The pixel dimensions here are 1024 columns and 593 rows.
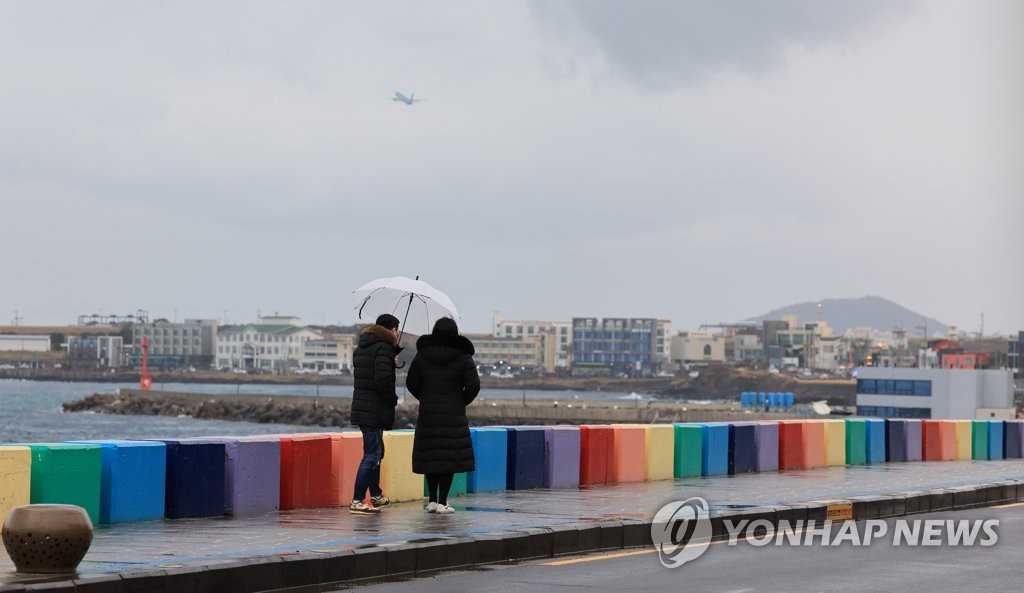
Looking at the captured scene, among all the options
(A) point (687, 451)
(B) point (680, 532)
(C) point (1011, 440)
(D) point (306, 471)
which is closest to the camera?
(B) point (680, 532)

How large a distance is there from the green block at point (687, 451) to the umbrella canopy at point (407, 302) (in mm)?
5061

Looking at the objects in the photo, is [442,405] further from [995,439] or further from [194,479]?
[995,439]

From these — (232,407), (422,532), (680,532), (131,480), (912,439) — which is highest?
(131,480)

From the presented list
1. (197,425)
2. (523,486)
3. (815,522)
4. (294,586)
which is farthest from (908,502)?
(197,425)

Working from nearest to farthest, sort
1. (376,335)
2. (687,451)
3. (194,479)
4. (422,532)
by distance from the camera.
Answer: (422,532)
(194,479)
(376,335)
(687,451)

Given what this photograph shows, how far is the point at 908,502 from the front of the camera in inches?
718

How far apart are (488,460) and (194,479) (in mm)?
4548

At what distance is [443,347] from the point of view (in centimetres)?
1530

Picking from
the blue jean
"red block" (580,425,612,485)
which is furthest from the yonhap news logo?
"red block" (580,425,612,485)

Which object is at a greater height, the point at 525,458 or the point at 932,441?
the point at 525,458

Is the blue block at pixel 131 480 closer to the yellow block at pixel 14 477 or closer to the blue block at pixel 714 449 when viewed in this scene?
the yellow block at pixel 14 477

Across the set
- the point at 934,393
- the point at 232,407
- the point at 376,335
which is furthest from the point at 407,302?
the point at 232,407

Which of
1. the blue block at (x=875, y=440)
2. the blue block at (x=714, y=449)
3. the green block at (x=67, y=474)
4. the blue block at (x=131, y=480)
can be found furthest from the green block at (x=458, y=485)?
the blue block at (x=875, y=440)

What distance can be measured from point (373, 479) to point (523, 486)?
3596mm
